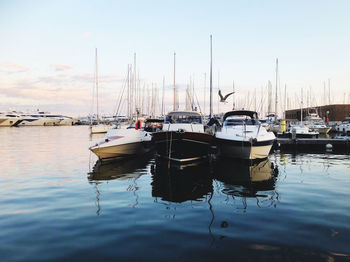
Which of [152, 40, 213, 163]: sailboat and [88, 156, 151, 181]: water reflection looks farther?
[152, 40, 213, 163]: sailboat

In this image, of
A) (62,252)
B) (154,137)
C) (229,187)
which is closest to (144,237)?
(62,252)

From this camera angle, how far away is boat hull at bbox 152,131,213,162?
1520 centimetres

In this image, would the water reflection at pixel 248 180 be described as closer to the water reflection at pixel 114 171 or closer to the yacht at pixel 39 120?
the water reflection at pixel 114 171

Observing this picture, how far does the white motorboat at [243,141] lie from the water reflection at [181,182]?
2.19 meters

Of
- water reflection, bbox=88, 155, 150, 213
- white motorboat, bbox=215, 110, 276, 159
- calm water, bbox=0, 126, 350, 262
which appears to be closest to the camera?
calm water, bbox=0, 126, 350, 262

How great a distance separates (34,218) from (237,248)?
5727 mm

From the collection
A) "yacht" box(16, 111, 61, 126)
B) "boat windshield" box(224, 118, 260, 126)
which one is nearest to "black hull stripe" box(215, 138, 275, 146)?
"boat windshield" box(224, 118, 260, 126)

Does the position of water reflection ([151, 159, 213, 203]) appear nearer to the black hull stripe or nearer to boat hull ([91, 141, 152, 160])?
the black hull stripe

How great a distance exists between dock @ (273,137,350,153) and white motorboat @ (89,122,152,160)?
1496cm

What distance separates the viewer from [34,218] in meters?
7.32

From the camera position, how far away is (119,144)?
1894cm

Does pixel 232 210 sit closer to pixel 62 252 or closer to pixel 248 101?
pixel 62 252

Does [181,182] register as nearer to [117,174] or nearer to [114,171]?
[117,174]

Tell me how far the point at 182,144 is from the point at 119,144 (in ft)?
19.4
